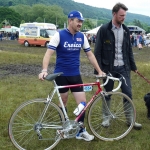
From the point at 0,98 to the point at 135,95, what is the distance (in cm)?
358

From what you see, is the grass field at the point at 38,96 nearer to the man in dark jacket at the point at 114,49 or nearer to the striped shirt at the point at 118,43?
the man in dark jacket at the point at 114,49

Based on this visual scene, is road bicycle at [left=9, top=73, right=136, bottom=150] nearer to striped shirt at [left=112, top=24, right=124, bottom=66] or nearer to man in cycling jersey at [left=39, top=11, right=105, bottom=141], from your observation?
man in cycling jersey at [left=39, top=11, right=105, bottom=141]

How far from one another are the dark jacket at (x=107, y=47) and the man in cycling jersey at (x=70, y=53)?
0.54 m

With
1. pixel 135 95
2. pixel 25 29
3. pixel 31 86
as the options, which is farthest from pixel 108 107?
pixel 25 29

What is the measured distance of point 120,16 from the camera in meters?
4.66

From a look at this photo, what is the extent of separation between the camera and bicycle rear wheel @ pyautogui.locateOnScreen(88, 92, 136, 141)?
459 cm

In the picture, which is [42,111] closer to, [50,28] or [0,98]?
[0,98]

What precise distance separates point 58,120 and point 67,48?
3.54ft

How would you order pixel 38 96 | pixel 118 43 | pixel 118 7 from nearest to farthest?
1. pixel 118 7
2. pixel 118 43
3. pixel 38 96

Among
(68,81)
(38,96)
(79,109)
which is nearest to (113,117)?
(79,109)

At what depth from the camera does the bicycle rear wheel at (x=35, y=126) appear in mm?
4027

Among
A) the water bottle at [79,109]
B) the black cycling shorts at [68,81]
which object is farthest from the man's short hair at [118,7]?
the water bottle at [79,109]

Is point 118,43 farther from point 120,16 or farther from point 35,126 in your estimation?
point 35,126

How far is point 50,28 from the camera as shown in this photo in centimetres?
3175
